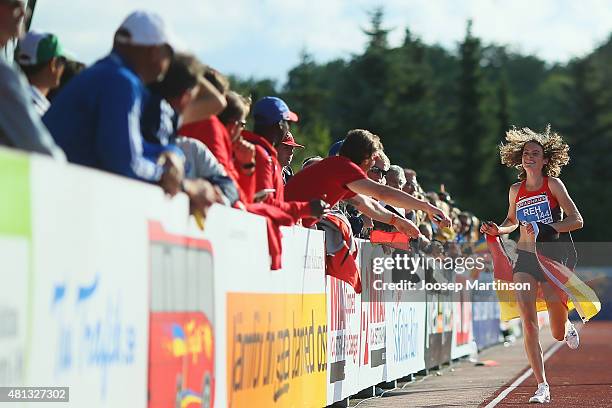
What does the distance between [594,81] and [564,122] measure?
5.26 meters

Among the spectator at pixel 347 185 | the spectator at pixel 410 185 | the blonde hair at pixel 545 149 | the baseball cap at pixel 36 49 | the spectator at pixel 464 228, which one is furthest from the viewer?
the spectator at pixel 464 228

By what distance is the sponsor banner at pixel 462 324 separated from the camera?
66.3 feet

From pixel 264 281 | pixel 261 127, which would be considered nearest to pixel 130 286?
pixel 264 281

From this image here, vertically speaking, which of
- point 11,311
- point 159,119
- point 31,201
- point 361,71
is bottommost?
point 11,311

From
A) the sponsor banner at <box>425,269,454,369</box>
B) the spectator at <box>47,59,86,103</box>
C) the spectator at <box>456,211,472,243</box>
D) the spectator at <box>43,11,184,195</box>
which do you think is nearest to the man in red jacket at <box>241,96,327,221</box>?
the spectator at <box>47,59,86,103</box>

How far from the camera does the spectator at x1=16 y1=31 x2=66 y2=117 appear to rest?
7.32 m

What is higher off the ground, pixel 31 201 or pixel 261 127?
pixel 261 127

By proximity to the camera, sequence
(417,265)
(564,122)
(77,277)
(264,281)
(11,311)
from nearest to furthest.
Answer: (11,311) → (77,277) → (264,281) → (417,265) → (564,122)

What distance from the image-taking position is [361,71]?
9819 centimetres

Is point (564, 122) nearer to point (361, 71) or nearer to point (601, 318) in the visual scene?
point (361, 71)

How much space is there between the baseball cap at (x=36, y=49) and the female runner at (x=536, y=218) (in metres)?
5.90

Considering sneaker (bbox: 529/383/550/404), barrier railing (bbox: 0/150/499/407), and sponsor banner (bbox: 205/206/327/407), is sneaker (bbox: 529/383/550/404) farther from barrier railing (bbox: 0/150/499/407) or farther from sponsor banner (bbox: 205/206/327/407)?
sponsor banner (bbox: 205/206/327/407)

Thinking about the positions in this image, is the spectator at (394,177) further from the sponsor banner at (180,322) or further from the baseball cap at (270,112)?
the sponsor banner at (180,322)

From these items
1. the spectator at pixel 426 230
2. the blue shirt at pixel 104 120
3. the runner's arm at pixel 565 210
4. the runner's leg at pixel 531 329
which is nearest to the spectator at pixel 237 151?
the blue shirt at pixel 104 120
